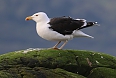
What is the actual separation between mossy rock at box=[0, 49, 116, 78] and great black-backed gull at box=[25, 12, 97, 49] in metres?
0.41

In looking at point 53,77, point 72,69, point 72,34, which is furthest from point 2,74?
point 72,34

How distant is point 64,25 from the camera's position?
11320 mm

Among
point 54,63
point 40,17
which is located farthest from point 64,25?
point 54,63

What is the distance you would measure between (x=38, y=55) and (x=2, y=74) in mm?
1496

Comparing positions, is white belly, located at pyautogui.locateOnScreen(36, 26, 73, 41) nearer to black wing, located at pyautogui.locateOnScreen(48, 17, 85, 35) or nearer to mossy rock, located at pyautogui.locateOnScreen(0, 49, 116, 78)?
black wing, located at pyautogui.locateOnScreen(48, 17, 85, 35)

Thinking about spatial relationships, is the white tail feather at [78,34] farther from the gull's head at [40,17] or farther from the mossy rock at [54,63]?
the gull's head at [40,17]

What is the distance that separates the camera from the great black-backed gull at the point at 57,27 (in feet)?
36.2

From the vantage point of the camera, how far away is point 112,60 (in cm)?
1147

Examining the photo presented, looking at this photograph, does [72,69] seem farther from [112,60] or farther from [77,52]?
[112,60]

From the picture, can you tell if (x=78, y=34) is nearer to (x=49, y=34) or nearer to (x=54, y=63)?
(x=49, y=34)

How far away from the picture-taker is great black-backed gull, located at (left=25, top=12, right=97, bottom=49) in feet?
36.2

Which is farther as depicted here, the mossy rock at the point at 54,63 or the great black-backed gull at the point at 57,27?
the great black-backed gull at the point at 57,27

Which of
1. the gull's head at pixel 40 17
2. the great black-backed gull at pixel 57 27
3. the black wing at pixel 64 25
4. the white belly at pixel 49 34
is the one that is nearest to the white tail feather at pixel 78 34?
the great black-backed gull at pixel 57 27

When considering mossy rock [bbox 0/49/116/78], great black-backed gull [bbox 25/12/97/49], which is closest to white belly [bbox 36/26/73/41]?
great black-backed gull [bbox 25/12/97/49]
